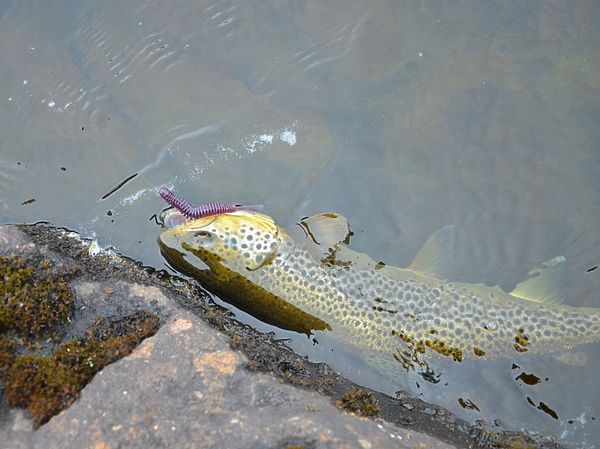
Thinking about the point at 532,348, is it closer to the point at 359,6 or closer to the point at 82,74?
the point at 359,6

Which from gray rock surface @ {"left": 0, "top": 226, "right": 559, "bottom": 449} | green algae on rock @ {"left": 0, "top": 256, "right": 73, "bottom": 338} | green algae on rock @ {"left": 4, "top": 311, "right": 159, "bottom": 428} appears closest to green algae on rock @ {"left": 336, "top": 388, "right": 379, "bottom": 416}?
gray rock surface @ {"left": 0, "top": 226, "right": 559, "bottom": 449}

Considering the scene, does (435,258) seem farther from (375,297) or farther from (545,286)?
(545,286)

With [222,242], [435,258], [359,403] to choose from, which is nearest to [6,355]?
[222,242]

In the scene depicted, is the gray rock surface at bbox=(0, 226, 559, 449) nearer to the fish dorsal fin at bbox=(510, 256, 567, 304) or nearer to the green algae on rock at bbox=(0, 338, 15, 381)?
the green algae on rock at bbox=(0, 338, 15, 381)

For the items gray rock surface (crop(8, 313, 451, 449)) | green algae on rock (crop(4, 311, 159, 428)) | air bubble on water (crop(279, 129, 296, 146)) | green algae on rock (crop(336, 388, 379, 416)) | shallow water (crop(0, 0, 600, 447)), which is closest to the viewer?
gray rock surface (crop(8, 313, 451, 449))

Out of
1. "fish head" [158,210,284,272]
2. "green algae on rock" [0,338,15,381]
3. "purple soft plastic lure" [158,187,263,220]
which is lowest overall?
"fish head" [158,210,284,272]

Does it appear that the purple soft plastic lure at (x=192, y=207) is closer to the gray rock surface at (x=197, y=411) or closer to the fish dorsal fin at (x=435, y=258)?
the gray rock surface at (x=197, y=411)
